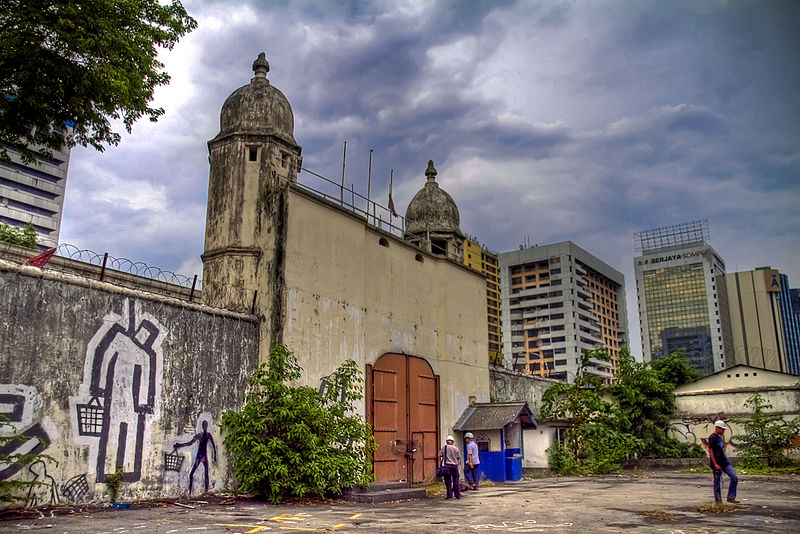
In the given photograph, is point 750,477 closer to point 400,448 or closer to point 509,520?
point 400,448

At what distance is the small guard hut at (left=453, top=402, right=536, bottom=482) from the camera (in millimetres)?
21766

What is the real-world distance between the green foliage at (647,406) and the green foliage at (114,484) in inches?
875

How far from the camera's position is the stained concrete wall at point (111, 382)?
1104 centimetres

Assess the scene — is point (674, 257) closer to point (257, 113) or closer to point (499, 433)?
point (499, 433)

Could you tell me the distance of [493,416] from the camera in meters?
22.6

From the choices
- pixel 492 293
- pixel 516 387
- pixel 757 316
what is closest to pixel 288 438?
pixel 516 387

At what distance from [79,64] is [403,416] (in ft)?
43.0

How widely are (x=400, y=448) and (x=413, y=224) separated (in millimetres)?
9822

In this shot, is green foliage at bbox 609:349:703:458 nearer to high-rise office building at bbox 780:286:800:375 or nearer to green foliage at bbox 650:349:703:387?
green foliage at bbox 650:349:703:387

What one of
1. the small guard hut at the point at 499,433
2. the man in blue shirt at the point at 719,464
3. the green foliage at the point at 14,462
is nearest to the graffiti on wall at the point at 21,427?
the green foliage at the point at 14,462

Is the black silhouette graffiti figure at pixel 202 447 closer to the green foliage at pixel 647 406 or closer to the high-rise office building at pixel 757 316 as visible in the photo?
the green foliage at pixel 647 406

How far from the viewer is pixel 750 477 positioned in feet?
66.7

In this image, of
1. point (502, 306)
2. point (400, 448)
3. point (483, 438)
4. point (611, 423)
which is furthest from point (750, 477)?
point (502, 306)

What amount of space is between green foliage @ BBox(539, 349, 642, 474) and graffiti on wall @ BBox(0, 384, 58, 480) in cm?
1911
